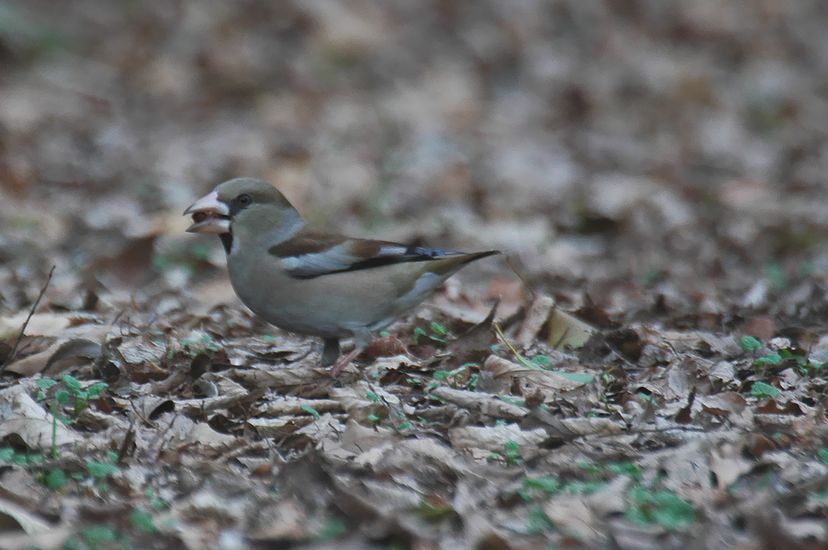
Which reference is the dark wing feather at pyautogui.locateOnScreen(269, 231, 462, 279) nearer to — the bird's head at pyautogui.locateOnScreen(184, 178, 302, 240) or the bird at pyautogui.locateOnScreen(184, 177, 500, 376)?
the bird at pyautogui.locateOnScreen(184, 177, 500, 376)

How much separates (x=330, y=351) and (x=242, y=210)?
0.76 meters

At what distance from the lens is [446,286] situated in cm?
749

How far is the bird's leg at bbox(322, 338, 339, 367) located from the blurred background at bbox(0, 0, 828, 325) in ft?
5.77

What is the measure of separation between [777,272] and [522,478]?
4132 mm

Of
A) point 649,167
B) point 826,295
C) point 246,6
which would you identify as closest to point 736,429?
point 826,295

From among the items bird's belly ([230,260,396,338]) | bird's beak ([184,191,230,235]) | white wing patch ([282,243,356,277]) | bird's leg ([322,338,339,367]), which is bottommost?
bird's leg ([322,338,339,367])

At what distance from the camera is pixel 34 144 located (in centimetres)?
1108

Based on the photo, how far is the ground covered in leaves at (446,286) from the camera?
4199 millimetres

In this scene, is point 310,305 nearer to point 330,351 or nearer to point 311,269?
point 311,269

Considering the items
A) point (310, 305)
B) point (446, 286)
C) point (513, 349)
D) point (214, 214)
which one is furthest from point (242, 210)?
point (446, 286)

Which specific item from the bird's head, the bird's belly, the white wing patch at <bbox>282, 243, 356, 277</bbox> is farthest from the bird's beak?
the white wing patch at <bbox>282, 243, 356, 277</bbox>

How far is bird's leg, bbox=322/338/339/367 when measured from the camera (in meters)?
5.92

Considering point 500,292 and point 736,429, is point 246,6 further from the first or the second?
point 736,429

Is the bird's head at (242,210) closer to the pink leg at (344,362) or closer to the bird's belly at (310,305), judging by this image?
the bird's belly at (310,305)
